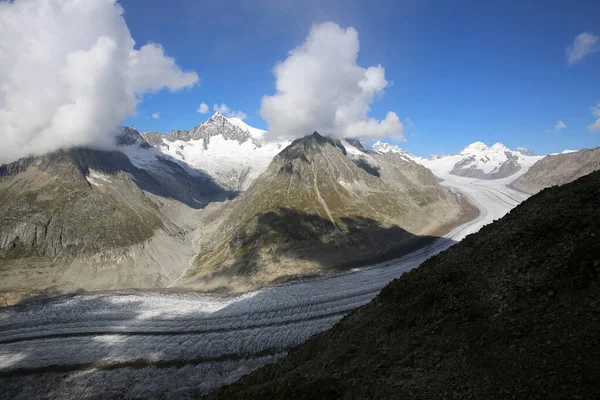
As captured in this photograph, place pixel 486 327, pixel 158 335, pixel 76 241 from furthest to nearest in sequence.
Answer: pixel 76 241 → pixel 158 335 → pixel 486 327

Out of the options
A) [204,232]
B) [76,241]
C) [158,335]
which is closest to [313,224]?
[204,232]

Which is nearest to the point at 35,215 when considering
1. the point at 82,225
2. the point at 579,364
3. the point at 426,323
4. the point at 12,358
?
the point at 82,225

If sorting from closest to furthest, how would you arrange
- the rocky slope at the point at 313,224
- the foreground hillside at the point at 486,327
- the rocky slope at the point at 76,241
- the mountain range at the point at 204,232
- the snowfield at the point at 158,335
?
1. the foreground hillside at the point at 486,327
2. the snowfield at the point at 158,335
3. the rocky slope at the point at 313,224
4. the mountain range at the point at 204,232
5. the rocky slope at the point at 76,241

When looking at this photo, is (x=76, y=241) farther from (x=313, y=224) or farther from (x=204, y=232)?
(x=313, y=224)

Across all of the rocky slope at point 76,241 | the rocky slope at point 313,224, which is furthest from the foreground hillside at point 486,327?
the rocky slope at point 76,241

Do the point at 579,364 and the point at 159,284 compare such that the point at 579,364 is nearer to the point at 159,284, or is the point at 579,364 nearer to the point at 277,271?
the point at 277,271

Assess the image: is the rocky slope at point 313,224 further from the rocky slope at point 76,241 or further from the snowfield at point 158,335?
the snowfield at point 158,335

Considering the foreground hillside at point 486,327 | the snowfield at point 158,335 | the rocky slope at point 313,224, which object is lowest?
the snowfield at point 158,335
